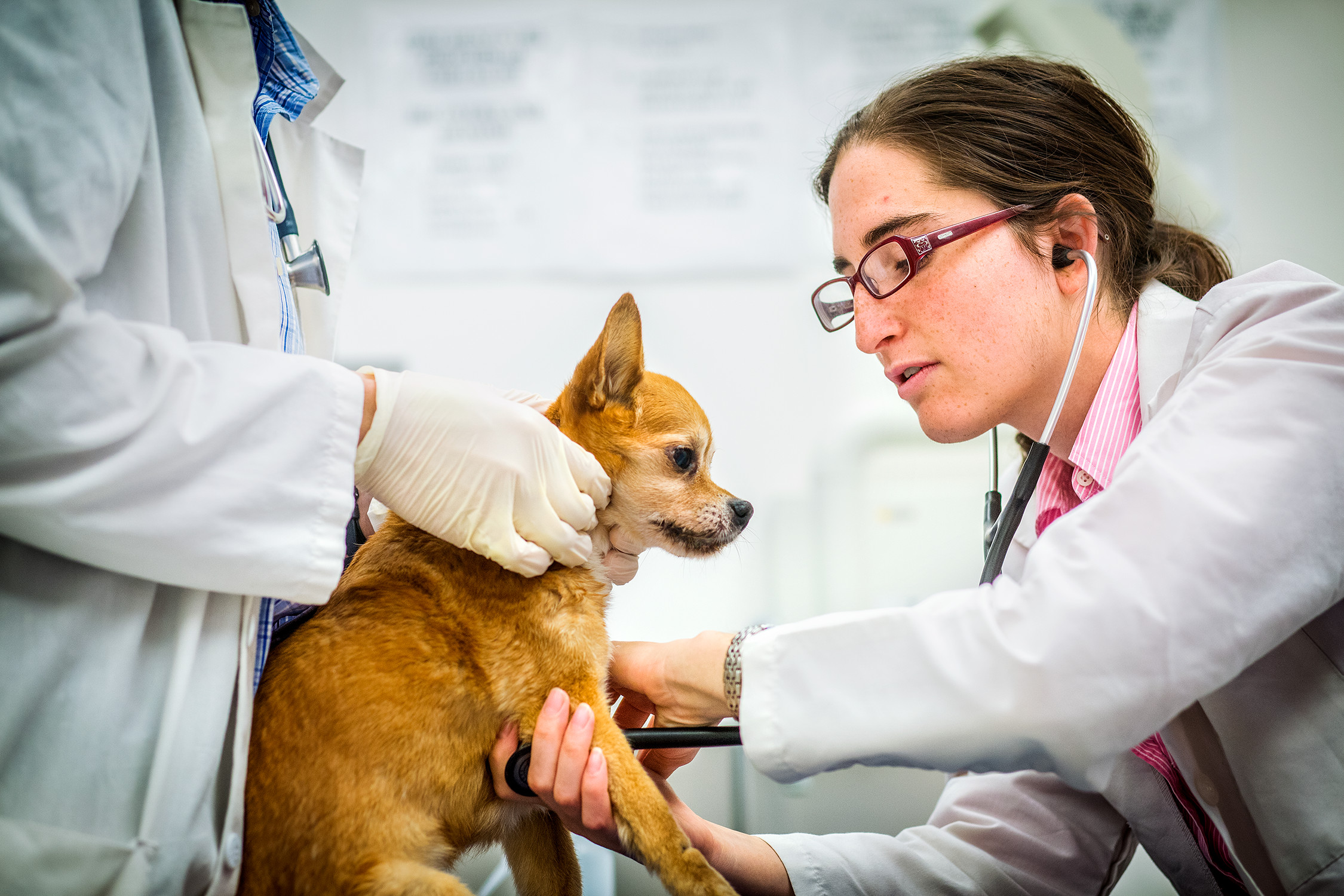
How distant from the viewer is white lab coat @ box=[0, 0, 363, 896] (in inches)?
25.1

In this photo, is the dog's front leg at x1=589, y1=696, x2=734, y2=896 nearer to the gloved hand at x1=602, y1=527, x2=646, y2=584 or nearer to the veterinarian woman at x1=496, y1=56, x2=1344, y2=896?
the veterinarian woman at x1=496, y1=56, x2=1344, y2=896

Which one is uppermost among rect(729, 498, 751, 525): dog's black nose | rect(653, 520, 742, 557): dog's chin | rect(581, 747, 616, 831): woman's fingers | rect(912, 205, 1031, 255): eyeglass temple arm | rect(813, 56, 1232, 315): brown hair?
rect(813, 56, 1232, 315): brown hair

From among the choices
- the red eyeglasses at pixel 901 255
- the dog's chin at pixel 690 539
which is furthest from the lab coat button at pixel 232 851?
the red eyeglasses at pixel 901 255

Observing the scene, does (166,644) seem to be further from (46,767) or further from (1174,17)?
(1174,17)

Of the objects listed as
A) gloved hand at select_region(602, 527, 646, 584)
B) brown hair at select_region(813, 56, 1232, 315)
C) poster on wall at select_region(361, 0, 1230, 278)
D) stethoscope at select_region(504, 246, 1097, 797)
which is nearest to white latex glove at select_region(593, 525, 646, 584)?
gloved hand at select_region(602, 527, 646, 584)

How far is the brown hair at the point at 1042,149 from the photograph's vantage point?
1.12m

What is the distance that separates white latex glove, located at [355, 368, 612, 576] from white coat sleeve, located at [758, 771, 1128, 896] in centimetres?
69

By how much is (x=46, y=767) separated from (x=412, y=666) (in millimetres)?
359

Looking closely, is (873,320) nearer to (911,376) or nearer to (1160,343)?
(911,376)

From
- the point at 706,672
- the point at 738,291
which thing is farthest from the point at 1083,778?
the point at 738,291

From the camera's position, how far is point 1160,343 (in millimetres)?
1037

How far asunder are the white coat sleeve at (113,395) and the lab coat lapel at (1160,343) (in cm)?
107

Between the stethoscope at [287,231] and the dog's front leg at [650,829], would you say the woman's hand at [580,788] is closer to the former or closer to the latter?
the dog's front leg at [650,829]

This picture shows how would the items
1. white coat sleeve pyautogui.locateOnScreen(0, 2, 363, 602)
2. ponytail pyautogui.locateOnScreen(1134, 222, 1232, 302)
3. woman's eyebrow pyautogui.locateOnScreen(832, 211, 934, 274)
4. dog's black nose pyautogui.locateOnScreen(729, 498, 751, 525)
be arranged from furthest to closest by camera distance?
1. dog's black nose pyautogui.locateOnScreen(729, 498, 751, 525)
2. ponytail pyautogui.locateOnScreen(1134, 222, 1232, 302)
3. woman's eyebrow pyautogui.locateOnScreen(832, 211, 934, 274)
4. white coat sleeve pyautogui.locateOnScreen(0, 2, 363, 602)
